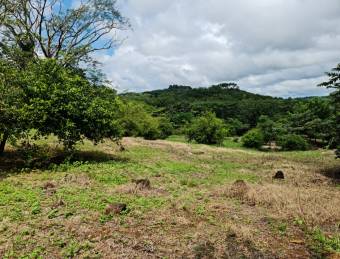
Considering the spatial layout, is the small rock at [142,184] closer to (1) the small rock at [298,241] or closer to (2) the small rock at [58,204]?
(2) the small rock at [58,204]

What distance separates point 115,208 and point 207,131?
32610 mm

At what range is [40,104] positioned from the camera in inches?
471

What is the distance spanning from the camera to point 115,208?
709 cm

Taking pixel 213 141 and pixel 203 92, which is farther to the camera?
pixel 203 92

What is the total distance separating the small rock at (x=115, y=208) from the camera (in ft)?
23.0

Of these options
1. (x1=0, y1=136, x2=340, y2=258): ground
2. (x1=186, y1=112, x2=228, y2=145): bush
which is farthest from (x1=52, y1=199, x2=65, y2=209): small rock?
(x1=186, y1=112, x2=228, y2=145): bush

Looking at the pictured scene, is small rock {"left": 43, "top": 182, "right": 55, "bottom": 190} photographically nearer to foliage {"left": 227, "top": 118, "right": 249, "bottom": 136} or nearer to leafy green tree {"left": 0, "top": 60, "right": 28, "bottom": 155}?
leafy green tree {"left": 0, "top": 60, "right": 28, "bottom": 155}

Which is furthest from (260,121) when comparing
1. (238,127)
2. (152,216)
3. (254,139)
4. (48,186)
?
(152,216)

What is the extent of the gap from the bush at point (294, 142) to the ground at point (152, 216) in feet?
110

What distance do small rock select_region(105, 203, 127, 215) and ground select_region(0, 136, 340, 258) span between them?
26 millimetres

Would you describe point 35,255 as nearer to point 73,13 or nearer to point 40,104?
point 40,104

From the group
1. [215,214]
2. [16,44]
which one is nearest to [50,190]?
A: [215,214]

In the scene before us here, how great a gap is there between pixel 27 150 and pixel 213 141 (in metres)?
29.8

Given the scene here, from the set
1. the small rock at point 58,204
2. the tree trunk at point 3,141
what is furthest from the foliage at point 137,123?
the small rock at point 58,204
